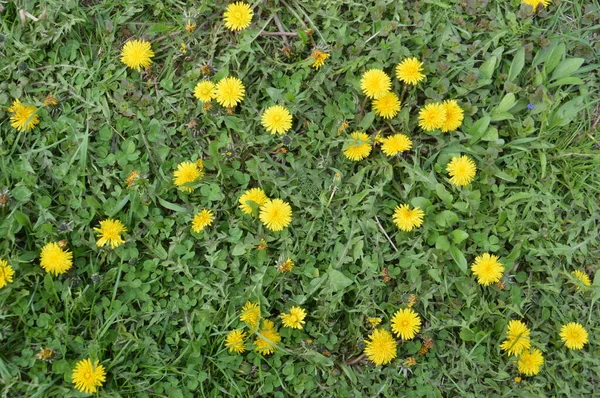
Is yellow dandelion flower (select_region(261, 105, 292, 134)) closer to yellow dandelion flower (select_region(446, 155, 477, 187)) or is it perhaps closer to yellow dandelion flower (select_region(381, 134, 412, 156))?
yellow dandelion flower (select_region(381, 134, 412, 156))

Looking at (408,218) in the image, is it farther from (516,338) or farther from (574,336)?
(574,336)

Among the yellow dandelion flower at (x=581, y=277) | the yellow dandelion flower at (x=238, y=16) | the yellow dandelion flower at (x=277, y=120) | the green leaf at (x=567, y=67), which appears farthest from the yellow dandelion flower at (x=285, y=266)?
the green leaf at (x=567, y=67)

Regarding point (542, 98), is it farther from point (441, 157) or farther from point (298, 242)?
point (298, 242)

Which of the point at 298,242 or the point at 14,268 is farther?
the point at 298,242

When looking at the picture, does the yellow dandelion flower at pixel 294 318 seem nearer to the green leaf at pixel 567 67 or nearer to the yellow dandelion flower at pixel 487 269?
the yellow dandelion flower at pixel 487 269

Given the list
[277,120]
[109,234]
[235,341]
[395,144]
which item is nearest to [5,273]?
[109,234]

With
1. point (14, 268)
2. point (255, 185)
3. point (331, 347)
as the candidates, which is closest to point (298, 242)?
point (255, 185)
